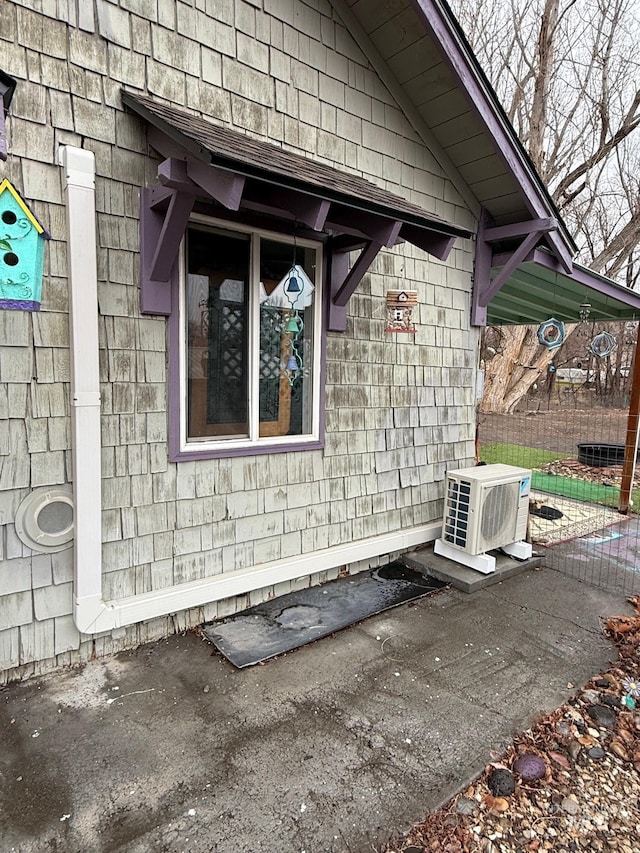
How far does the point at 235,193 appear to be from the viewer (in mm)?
2201

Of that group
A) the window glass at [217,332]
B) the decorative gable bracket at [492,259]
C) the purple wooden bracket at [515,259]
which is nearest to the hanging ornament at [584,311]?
the decorative gable bracket at [492,259]

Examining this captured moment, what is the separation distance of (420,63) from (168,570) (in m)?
3.85

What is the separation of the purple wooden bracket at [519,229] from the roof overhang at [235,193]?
124 centimetres

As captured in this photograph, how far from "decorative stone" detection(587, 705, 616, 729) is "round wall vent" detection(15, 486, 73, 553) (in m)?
2.77

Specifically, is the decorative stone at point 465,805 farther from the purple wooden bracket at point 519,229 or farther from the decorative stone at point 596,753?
the purple wooden bracket at point 519,229

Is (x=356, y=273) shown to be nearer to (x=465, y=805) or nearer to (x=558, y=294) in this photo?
(x=465, y=805)

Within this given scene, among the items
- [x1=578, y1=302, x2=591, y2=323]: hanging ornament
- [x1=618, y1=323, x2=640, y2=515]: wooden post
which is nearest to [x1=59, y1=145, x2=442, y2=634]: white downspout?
[x1=618, y1=323, x2=640, y2=515]: wooden post

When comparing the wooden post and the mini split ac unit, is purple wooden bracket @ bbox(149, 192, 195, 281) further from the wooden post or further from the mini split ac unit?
the wooden post

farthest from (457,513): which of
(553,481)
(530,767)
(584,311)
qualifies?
(553,481)

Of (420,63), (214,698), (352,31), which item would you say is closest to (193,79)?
(352,31)

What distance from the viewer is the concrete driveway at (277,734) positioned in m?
1.81

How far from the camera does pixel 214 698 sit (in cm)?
249

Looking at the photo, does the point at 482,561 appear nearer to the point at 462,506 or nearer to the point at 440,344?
the point at 462,506

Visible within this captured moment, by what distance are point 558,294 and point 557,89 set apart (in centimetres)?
1106
